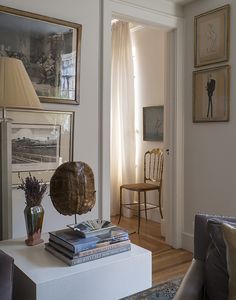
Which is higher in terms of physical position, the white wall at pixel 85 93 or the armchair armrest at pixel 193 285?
the white wall at pixel 85 93

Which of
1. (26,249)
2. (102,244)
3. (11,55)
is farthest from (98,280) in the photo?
(11,55)

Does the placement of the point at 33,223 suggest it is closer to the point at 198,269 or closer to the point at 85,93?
the point at 198,269

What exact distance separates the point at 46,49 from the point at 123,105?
2143 millimetres

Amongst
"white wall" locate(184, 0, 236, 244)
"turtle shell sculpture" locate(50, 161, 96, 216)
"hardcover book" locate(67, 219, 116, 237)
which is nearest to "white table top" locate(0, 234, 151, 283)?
"hardcover book" locate(67, 219, 116, 237)

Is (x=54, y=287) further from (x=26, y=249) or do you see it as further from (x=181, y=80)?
(x=181, y=80)

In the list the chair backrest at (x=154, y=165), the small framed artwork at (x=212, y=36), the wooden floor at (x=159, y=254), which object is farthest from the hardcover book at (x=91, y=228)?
the chair backrest at (x=154, y=165)

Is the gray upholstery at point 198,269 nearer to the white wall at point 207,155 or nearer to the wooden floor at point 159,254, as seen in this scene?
the wooden floor at point 159,254

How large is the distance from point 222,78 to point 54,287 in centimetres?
230

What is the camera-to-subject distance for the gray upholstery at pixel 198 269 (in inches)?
49.3

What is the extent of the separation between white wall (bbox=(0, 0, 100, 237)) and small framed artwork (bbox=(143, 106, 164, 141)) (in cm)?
160

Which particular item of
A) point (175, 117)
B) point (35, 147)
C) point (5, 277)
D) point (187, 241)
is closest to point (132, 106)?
point (175, 117)

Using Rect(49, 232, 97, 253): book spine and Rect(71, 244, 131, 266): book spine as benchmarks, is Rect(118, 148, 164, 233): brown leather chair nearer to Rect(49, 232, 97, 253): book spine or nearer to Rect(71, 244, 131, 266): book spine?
Rect(71, 244, 131, 266): book spine

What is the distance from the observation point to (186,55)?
326 centimetres

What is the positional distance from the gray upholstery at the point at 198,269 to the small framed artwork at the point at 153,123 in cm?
276
